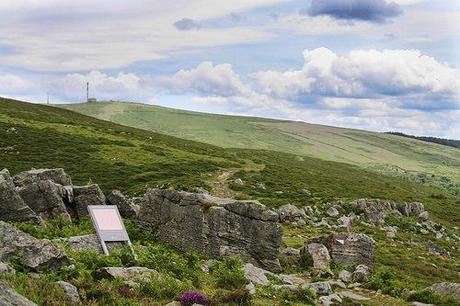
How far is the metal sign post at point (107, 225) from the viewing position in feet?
78.9

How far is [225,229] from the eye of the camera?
1112 inches

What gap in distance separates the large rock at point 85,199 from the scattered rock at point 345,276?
1372 cm

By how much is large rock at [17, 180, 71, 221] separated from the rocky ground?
5 cm

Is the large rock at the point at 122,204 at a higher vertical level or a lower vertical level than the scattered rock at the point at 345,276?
higher

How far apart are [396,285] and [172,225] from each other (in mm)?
11654

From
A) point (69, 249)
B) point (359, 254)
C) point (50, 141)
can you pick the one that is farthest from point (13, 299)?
point (50, 141)

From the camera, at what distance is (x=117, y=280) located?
18234mm

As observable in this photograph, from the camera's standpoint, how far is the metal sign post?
24.1 metres

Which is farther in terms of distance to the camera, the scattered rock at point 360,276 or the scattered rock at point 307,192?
the scattered rock at point 307,192

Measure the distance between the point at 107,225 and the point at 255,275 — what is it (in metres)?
6.91

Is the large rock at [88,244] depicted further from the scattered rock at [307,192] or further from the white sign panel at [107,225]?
the scattered rock at [307,192]

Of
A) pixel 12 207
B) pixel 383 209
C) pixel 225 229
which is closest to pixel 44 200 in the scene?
pixel 12 207

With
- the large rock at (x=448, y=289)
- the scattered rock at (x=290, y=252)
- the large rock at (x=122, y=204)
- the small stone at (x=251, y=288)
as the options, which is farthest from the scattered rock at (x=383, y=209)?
the small stone at (x=251, y=288)

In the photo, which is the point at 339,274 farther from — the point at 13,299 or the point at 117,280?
the point at 13,299
